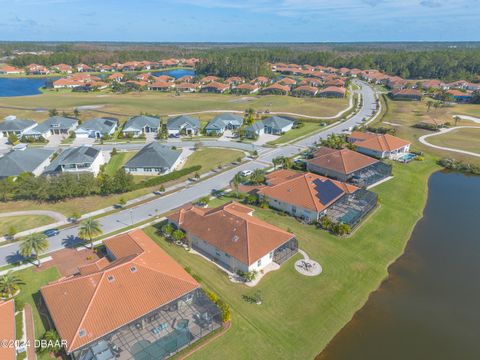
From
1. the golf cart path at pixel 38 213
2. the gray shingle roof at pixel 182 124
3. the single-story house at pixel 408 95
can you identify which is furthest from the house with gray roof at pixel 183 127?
the single-story house at pixel 408 95

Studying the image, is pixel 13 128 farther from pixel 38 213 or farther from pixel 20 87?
pixel 20 87

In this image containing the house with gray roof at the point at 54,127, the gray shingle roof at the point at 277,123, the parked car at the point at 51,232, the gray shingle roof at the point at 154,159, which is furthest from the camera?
the gray shingle roof at the point at 277,123

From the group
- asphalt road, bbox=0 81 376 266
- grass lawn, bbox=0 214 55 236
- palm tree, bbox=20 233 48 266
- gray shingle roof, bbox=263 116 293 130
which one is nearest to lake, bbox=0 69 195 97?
gray shingle roof, bbox=263 116 293 130

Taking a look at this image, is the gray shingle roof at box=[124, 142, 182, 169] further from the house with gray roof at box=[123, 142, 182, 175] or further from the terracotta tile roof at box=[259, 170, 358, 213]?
the terracotta tile roof at box=[259, 170, 358, 213]

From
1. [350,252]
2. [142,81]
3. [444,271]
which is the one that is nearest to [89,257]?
[350,252]

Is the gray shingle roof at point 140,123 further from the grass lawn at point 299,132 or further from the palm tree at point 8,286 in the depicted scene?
the palm tree at point 8,286
